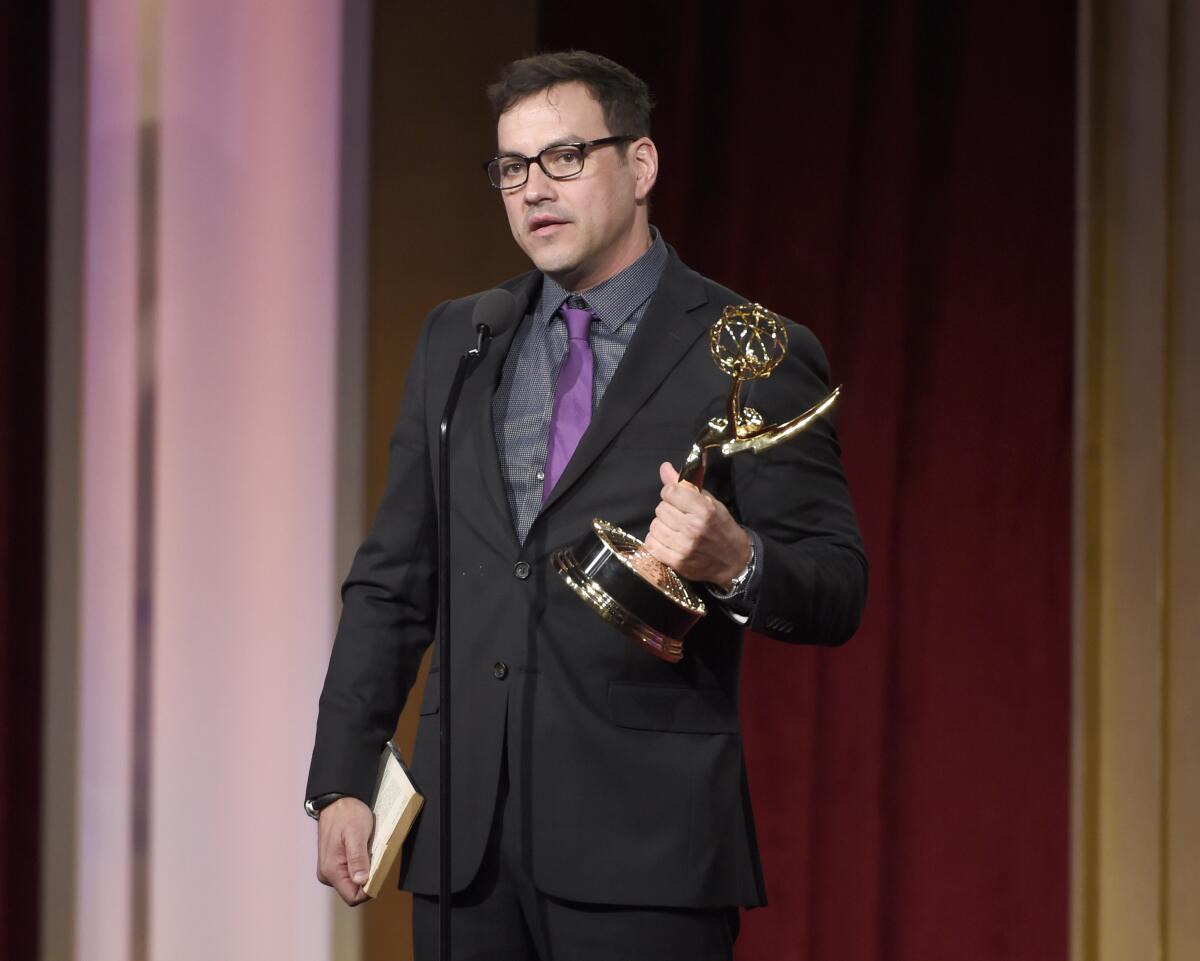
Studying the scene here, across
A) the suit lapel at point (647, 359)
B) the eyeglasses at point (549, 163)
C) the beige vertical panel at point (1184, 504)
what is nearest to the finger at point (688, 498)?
the suit lapel at point (647, 359)

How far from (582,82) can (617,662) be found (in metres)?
0.70

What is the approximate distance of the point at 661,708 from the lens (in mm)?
1627

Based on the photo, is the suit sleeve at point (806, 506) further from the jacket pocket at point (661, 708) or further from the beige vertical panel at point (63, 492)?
the beige vertical panel at point (63, 492)

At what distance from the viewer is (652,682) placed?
1635 mm

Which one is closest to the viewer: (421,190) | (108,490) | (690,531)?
(690,531)

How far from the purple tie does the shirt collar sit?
19 mm

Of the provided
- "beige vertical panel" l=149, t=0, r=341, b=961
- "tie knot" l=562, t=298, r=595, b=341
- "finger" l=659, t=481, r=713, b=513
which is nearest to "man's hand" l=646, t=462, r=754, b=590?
"finger" l=659, t=481, r=713, b=513

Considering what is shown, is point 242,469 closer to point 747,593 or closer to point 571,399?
point 571,399

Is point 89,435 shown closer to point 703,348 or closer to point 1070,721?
point 703,348

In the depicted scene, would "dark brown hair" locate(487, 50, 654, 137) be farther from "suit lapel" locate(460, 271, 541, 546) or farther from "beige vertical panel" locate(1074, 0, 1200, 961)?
"beige vertical panel" locate(1074, 0, 1200, 961)

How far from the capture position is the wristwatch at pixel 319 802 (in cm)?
174

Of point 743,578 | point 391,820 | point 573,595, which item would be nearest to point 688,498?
point 743,578

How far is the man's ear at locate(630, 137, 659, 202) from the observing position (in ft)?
6.11

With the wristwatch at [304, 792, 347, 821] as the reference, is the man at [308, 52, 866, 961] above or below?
above
